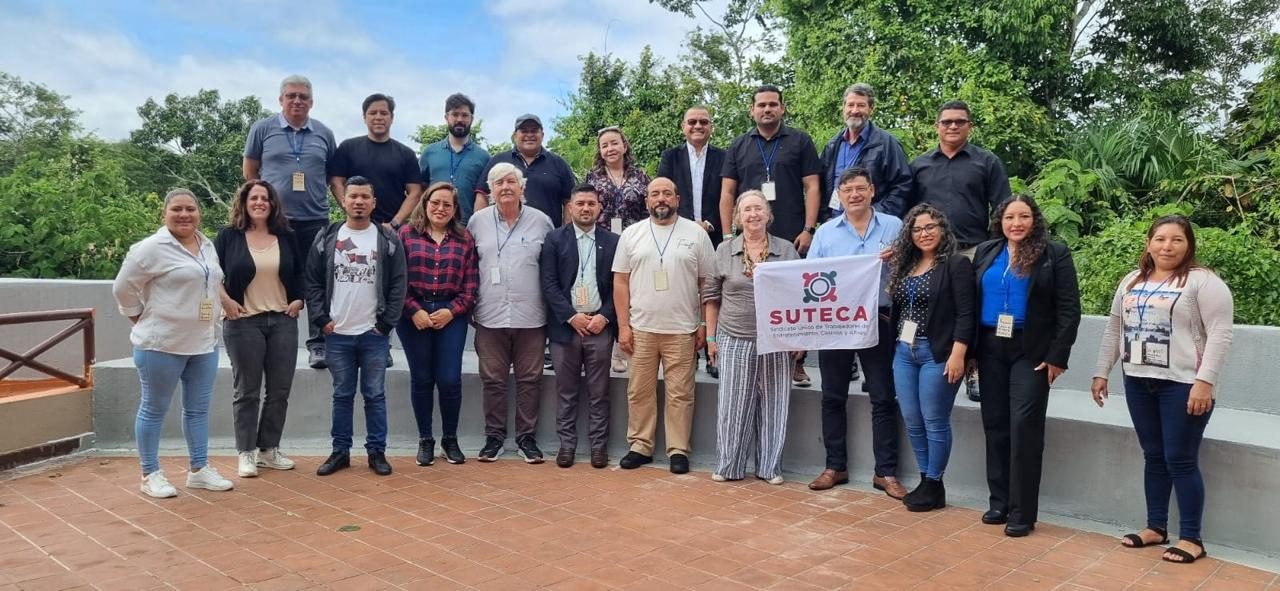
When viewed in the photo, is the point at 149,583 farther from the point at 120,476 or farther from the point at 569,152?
the point at 569,152

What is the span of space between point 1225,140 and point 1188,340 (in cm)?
816

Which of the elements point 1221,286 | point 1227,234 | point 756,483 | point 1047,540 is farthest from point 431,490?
point 1227,234

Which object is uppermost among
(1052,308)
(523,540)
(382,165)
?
(382,165)

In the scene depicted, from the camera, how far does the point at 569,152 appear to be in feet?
58.5

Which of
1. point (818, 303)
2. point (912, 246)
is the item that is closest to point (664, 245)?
point (818, 303)

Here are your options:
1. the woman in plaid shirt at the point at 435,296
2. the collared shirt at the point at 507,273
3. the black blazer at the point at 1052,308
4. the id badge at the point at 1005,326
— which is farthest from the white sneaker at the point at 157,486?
the black blazer at the point at 1052,308

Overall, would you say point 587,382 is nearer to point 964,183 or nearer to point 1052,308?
point 964,183

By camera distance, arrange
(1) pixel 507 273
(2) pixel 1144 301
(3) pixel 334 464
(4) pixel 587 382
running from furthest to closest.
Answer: (4) pixel 587 382, (1) pixel 507 273, (3) pixel 334 464, (2) pixel 1144 301

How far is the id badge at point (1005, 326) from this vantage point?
181 inches

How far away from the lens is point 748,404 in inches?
226

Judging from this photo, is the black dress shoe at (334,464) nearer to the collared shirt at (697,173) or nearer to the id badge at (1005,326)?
the collared shirt at (697,173)

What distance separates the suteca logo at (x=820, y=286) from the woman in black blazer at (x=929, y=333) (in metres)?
0.38

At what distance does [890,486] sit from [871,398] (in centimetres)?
53

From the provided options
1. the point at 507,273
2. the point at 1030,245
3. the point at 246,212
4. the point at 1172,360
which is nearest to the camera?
the point at 1172,360
